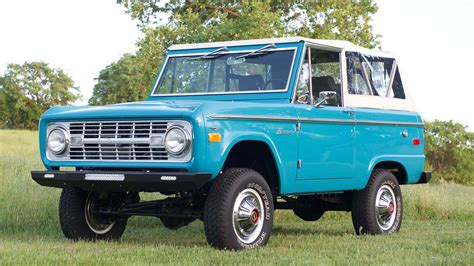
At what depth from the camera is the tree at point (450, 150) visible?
213 ft

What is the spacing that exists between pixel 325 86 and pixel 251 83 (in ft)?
3.34

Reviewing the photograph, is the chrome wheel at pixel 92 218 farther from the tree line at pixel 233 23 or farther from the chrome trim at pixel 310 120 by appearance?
the tree line at pixel 233 23

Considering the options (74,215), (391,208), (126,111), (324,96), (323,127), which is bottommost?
(391,208)

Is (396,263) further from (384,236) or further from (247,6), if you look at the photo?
(247,6)

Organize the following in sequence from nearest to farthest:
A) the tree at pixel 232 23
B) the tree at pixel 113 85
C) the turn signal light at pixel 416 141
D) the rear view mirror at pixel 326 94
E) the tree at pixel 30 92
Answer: the rear view mirror at pixel 326 94
the turn signal light at pixel 416 141
the tree at pixel 232 23
the tree at pixel 113 85
the tree at pixel 30 92

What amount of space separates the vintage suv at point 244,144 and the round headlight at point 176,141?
0.4 inches

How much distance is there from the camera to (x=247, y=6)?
2869 cm

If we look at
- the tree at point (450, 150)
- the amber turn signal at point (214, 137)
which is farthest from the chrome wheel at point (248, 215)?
the tree at point (450, 150)

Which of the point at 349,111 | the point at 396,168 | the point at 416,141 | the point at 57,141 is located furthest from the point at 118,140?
the point at 416,141

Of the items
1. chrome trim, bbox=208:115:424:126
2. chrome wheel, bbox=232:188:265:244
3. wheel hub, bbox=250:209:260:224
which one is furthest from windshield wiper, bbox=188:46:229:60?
wheel hub, bbox=250:209:260:224

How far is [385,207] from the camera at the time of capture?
33.4ft

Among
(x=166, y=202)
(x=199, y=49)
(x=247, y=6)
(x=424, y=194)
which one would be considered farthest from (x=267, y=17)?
(x=166, y=202)

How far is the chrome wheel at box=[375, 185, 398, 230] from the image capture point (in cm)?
1009

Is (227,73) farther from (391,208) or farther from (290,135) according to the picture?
(391,208)
